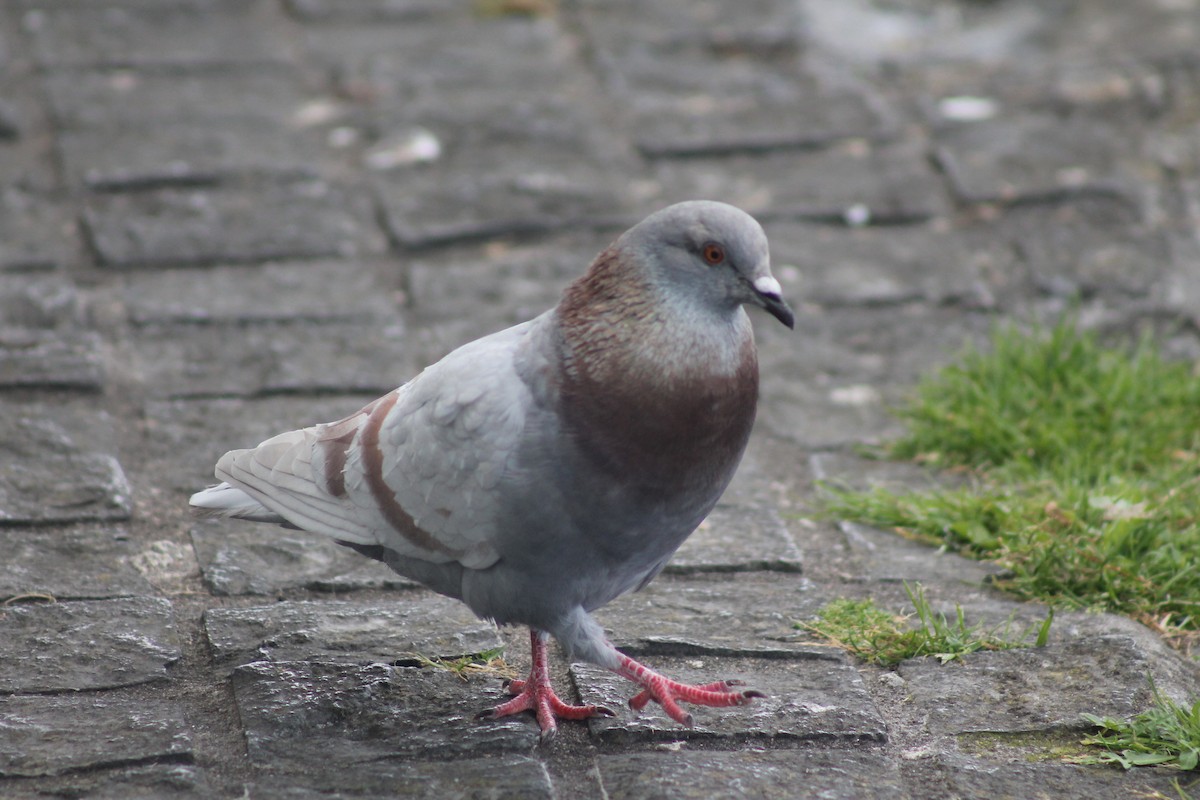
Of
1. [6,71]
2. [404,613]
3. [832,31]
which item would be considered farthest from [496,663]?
[832,31]

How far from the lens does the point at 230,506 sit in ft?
10.7

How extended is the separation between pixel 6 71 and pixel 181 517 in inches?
139

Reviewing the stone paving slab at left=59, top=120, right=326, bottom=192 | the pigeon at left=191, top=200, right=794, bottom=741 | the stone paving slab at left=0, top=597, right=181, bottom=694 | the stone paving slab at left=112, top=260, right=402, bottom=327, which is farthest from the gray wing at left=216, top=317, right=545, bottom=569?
the stone paving slab at left=59, top=120, right=326, bottom=192

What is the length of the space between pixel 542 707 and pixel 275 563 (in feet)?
3.17

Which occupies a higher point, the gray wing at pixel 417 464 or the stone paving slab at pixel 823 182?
the gray wing at pixel 417 464

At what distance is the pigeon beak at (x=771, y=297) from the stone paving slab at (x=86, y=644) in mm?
1533

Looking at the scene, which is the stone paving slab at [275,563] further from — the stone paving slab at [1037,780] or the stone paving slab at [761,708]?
the stone paving slab at [1037,780]

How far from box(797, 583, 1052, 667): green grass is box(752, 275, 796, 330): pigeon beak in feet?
Answer: 2.67

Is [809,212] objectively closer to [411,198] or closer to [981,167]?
[981,167]

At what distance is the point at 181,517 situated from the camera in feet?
12.3

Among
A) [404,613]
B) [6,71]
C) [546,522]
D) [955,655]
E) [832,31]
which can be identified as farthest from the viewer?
[832,31]

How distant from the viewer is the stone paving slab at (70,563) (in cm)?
333

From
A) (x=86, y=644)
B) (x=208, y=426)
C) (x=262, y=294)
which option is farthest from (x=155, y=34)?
(x=86, y=644)

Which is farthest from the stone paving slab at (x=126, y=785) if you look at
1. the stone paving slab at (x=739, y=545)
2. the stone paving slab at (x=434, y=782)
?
the stone paving slab at (x=739, y=545)
